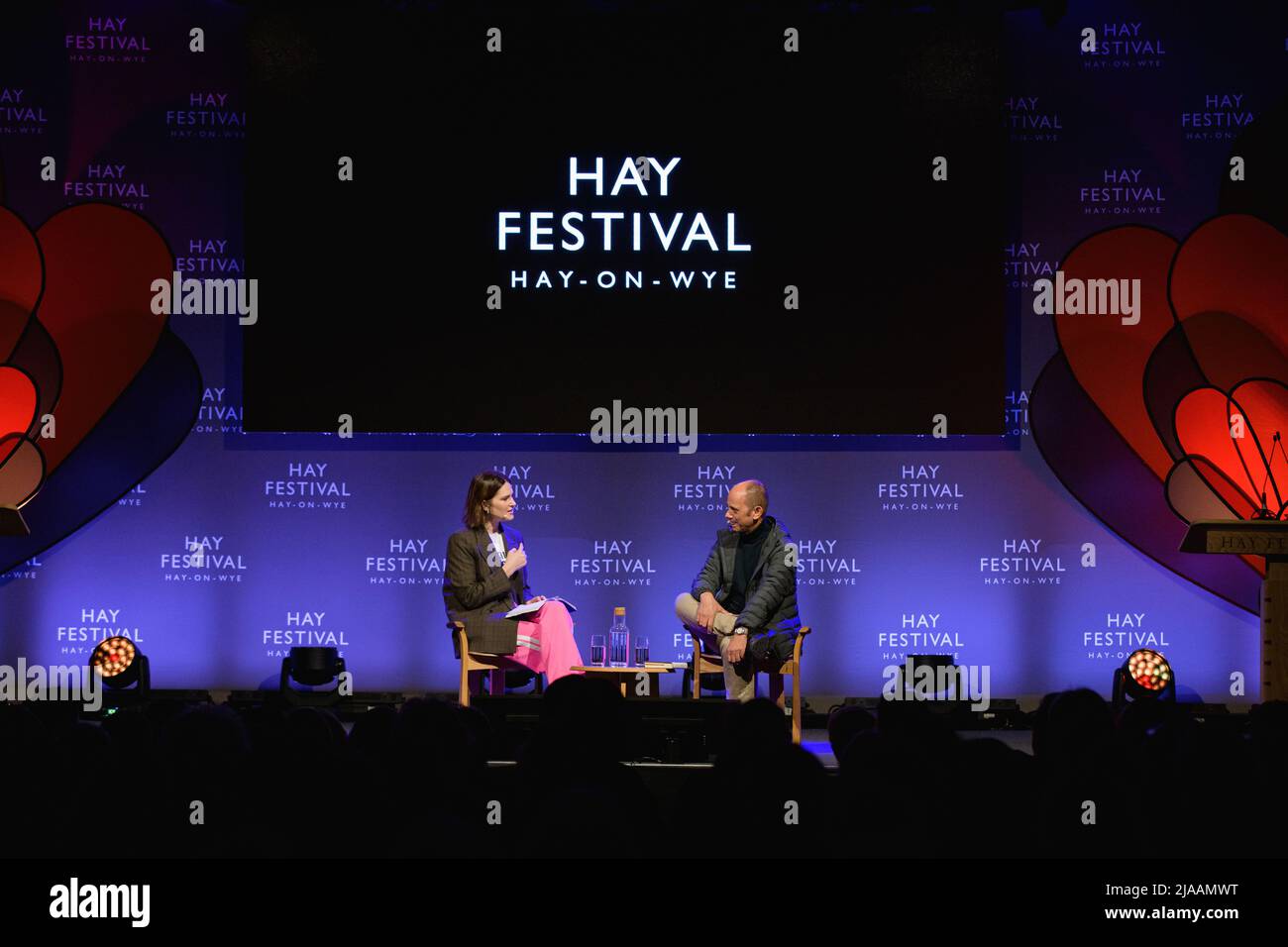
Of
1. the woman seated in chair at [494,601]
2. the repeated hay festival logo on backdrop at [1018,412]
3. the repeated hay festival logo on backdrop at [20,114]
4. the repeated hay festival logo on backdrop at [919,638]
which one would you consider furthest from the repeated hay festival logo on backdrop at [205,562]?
the repeated hay festival logo on backdrop at [1018,412]

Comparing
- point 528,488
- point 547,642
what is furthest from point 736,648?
point 528,488

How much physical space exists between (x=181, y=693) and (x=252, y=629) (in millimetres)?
494

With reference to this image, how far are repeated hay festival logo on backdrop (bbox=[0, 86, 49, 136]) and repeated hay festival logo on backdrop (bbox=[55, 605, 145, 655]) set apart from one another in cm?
264

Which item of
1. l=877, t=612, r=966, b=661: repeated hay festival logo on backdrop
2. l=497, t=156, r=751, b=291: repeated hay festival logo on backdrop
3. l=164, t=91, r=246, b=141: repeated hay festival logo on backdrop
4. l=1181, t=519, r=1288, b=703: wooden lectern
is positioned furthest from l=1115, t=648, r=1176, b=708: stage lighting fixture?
l=164, t=91, r=246, b=141: repeated hay festival logo on backdrop

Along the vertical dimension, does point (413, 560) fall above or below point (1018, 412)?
below

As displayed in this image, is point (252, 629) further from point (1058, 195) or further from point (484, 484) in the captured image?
point (1058, 195)

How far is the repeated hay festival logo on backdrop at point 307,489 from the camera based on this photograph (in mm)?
7336

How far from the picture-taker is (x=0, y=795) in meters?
2.26

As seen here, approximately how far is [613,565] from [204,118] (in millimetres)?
3319

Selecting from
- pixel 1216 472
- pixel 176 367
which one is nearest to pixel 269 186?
pixel 176 367

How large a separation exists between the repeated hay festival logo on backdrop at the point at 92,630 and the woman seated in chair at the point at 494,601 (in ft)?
7.53

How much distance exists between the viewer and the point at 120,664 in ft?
21.8

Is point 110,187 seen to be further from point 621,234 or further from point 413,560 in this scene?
point 621,234

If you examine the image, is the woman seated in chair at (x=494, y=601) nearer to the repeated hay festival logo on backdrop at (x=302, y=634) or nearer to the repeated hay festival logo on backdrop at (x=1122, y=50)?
the repeated hay festival logo on backdrop at (x=302, y=634)
